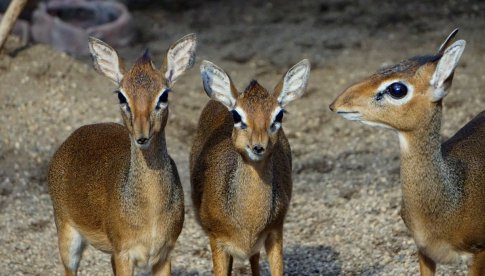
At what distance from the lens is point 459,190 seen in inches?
252

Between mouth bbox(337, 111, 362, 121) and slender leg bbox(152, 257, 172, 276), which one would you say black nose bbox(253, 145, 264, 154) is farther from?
slender leg bbox(152, 257, 172, 276)

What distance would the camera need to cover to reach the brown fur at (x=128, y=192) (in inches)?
244

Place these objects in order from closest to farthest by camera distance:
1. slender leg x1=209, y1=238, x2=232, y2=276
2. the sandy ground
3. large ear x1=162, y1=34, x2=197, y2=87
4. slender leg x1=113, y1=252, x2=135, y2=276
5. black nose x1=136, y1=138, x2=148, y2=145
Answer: black nose x1=136, y1=138, x2=148, y2=145 < slender leg x1=113, y1=252, x2=135, y2=276 < large ear x1=162, y1=34, x2=197, y2=87 < slender leg x1=209, y1=238, x2=232, y2=276 < the sandy ground

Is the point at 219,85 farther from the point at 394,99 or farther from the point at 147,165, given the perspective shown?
the point at 394,99

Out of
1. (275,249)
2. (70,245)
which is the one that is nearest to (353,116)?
(275,249)

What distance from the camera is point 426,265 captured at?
6664 millimetres

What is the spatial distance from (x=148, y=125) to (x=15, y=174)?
3.97 meters

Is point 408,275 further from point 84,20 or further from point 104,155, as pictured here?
point 84,20

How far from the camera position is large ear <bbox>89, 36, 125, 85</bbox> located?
6.52 m

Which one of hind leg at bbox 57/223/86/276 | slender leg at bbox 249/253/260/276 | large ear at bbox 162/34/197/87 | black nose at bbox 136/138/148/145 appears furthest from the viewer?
slender leg at bbox 249/253/260/276

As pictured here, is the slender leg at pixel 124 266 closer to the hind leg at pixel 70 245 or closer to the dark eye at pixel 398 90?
the hind leg at pixel 70 245

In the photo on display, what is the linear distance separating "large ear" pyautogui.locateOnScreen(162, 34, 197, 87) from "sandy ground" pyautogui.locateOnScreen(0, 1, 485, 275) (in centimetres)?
197

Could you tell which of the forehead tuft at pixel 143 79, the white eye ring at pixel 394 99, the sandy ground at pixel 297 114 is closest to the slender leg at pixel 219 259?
the forehead tuft at pixel 143 79

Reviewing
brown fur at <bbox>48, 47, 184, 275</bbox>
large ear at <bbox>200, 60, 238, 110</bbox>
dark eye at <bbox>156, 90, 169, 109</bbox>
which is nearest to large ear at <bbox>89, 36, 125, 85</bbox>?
brown fur at <bbox>48, 47, 184, 275</bbox>
